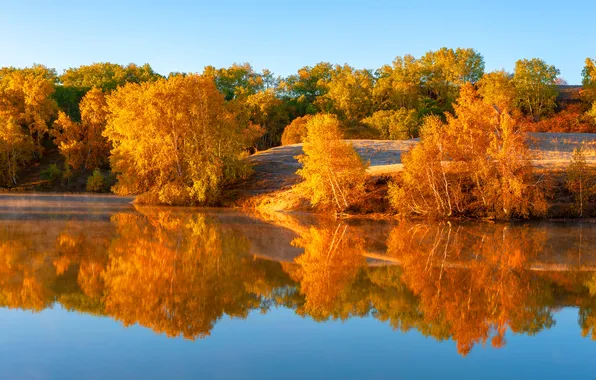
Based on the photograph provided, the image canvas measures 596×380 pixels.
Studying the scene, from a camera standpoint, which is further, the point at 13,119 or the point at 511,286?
the point at 13,119

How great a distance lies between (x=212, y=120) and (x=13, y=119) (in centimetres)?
2678

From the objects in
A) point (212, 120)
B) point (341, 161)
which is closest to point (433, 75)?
point (212, 120)

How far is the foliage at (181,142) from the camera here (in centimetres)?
3906

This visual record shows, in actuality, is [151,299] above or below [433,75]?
below

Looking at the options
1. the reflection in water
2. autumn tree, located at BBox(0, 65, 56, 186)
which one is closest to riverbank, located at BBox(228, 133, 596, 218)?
the reflection in water

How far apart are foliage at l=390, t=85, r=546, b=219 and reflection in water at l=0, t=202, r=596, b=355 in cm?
401

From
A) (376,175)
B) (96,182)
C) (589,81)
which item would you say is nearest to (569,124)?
(589,81)

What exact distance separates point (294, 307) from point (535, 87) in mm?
64301

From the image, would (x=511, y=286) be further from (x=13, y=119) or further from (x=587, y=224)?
(x=13, y=119)

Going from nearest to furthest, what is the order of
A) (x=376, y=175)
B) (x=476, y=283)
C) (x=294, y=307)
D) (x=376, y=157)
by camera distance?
(x=294, y=307), (x=476, y=283), (x=376, y=175), (x=376, y=157)

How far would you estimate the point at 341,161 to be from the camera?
32.2 m

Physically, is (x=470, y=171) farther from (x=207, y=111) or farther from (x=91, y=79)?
(x=91, y=79)

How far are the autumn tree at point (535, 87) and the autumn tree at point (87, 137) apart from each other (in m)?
43.9

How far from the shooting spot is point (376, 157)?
44.5 meters
